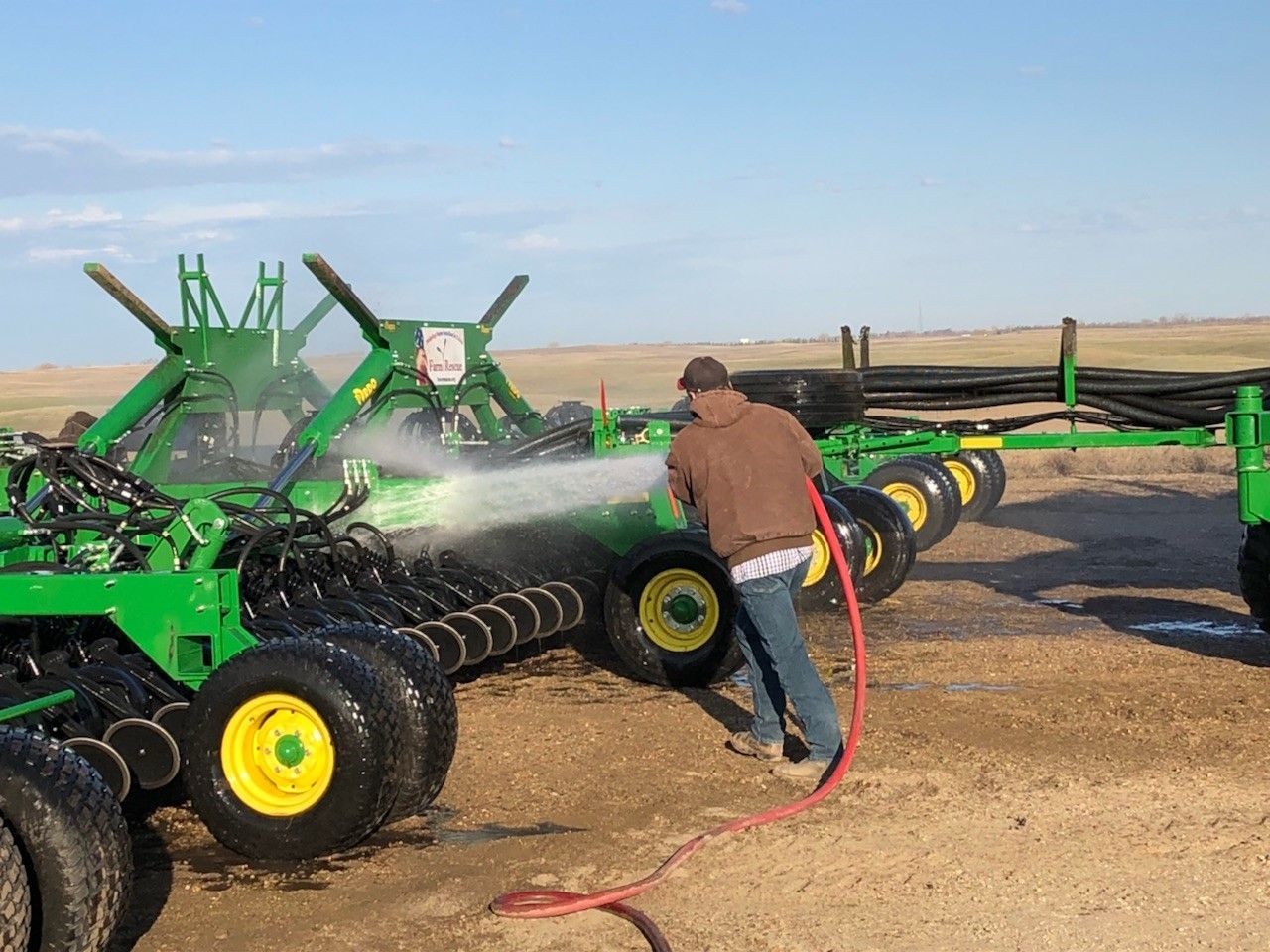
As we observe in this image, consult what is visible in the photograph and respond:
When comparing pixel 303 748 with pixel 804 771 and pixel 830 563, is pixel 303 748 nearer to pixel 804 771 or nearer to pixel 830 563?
pixel 804 771

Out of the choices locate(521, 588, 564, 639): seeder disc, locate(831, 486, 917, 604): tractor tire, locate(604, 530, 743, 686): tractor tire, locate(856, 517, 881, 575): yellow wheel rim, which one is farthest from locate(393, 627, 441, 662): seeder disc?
locate(856, 517, 881, 575): yellow wheel rim

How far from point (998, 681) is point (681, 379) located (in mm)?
2753

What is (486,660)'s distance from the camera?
949cm

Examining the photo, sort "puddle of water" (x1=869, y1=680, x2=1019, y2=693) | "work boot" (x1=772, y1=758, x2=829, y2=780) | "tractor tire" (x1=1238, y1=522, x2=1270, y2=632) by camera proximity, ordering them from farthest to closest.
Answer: "tractor tire" (x1=1238, y1=522, x2=1270, y2=632) < "puddle of water" (x1=869, y1=680, x2=1019, y2=693) < "work boot" (x1=772, y1=758, x2=829, y2=780)

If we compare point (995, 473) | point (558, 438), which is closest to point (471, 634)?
point (558, 438)

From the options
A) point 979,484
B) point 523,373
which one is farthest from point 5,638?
point 523,373

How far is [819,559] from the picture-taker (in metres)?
10.7

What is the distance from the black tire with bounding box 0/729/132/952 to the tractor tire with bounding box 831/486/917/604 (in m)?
7.29

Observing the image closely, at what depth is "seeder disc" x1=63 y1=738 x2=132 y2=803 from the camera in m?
5.65

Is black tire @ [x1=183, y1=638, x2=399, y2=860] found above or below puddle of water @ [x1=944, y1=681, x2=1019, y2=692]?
above

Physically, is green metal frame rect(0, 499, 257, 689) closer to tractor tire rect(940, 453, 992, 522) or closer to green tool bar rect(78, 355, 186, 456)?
green tool bar rect(78, 355, 186, 456)

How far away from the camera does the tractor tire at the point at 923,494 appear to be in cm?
1438

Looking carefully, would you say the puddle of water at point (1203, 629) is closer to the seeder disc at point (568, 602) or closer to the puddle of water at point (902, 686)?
the puddle of water at point (902, 686)

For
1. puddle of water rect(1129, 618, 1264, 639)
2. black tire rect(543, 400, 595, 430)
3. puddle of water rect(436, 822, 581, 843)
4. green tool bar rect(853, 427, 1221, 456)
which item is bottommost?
puddle of water rect(1129, 618, 1264, 639)
